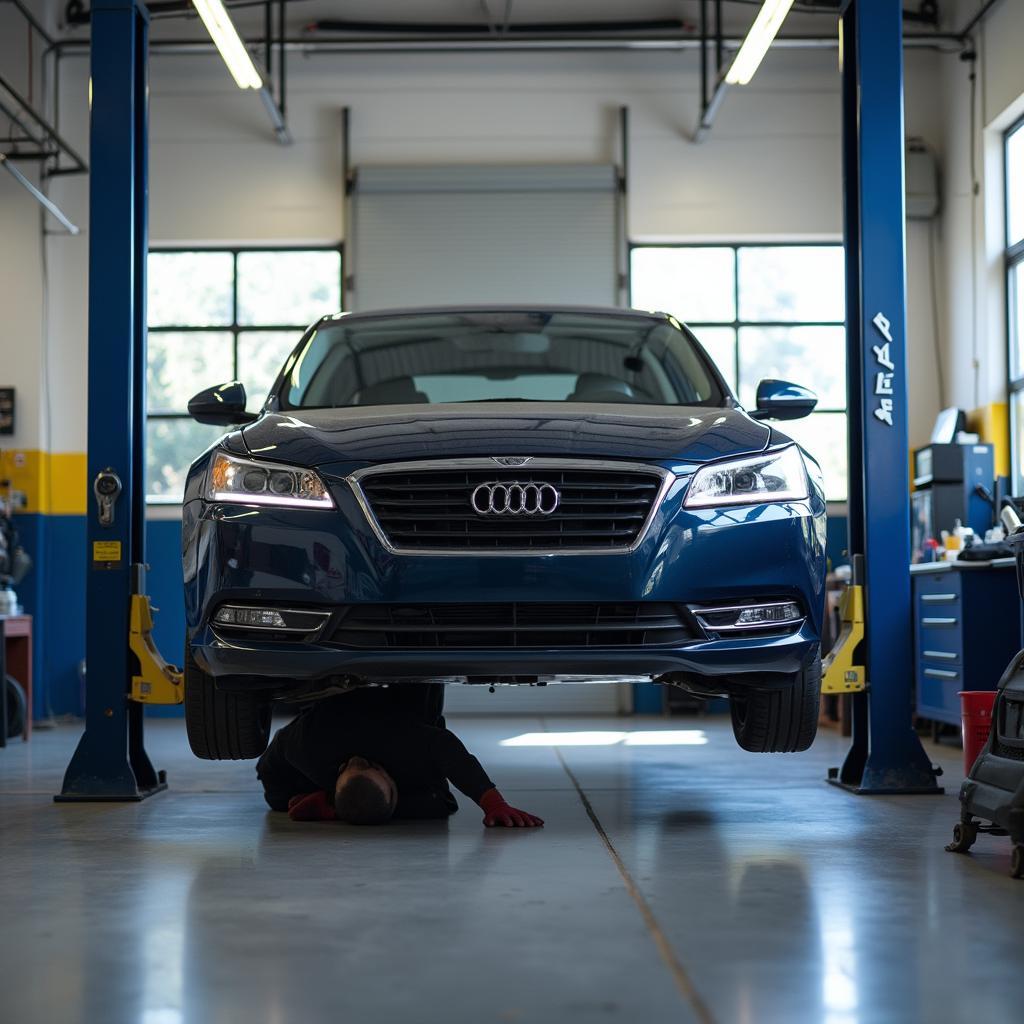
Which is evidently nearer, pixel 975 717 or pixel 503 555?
pixel 503 555

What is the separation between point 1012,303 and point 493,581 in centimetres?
792

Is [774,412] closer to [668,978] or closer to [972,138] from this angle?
[668,978]

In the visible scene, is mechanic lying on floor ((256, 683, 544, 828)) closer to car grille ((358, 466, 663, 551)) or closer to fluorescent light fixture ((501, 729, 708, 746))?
car grille ((358, 466, 663, 551))

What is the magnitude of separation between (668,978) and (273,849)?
166 centimetres

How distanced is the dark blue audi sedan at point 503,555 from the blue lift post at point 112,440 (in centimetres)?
133

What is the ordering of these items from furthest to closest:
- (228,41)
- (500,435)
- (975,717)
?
1. (228,41)
2. (975,717)
3. (500,435)

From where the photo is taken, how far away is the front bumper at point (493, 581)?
3453 millimetres

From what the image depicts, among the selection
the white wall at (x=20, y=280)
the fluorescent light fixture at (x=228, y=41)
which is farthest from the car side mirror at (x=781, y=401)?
the white wall at (x=20, y=280)

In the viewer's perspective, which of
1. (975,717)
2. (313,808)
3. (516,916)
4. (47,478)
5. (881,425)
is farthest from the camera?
(47,478)

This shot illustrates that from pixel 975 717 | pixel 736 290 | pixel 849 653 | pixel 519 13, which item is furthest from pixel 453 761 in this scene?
pixel 519 13

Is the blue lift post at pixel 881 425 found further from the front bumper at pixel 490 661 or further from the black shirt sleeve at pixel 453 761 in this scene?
the black shirt sleeve at pixel 453 761

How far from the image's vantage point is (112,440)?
5.06 meters

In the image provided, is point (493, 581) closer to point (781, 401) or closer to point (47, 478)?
point (781, 401)

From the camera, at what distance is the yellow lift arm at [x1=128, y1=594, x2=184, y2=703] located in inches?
194
